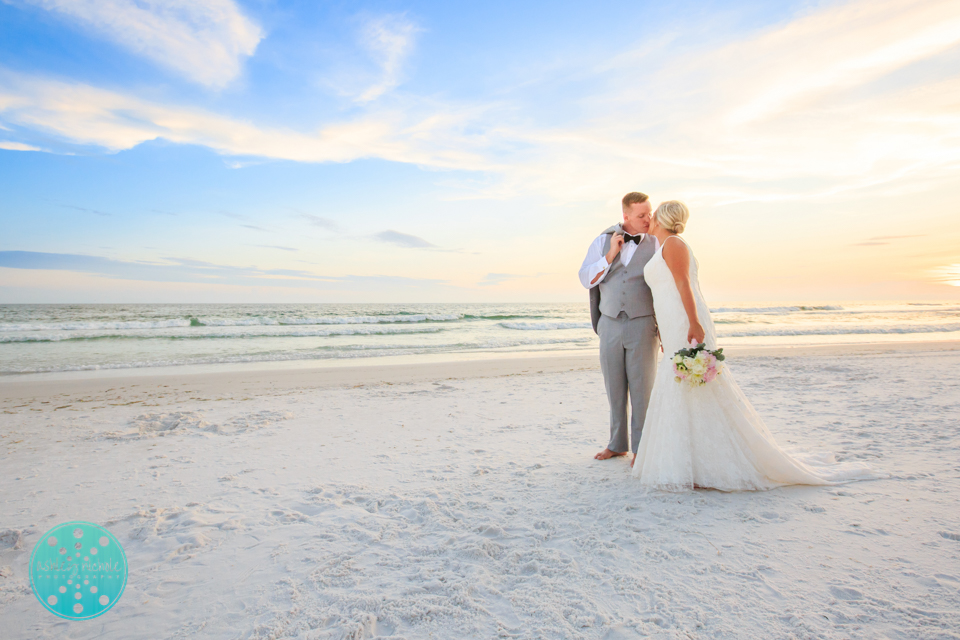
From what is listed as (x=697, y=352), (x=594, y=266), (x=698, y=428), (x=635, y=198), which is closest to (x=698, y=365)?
(x=697, y=352)

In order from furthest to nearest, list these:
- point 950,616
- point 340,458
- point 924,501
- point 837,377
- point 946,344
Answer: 1. point 946,344
2. point 837,377
3. point 340,458
4. point 924,501
5. point 950,616

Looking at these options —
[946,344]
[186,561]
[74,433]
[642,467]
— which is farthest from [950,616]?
[946,344]

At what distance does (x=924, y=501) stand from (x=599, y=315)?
99.2 inches

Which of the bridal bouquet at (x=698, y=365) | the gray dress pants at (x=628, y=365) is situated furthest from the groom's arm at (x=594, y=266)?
the bridal bouquet at (x=698, y=365)

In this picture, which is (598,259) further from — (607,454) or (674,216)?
(607,454)

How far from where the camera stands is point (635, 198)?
3875 millimetres

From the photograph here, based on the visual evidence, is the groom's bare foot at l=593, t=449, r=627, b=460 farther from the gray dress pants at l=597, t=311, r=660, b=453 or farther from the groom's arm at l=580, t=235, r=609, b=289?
the groom's arm at l=580, t=235, r=609, b=289

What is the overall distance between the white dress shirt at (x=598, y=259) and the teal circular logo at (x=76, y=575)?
356 centimetres

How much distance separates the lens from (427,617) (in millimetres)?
2080

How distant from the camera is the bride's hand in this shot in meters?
3.35

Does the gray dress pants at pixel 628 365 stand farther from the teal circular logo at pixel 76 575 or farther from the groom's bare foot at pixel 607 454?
the teal circular logo at pixel 76 575

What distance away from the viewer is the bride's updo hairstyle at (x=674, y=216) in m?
3.39

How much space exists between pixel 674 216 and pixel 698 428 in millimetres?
1523

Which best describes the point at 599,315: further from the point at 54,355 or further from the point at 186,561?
the point at 54,355
